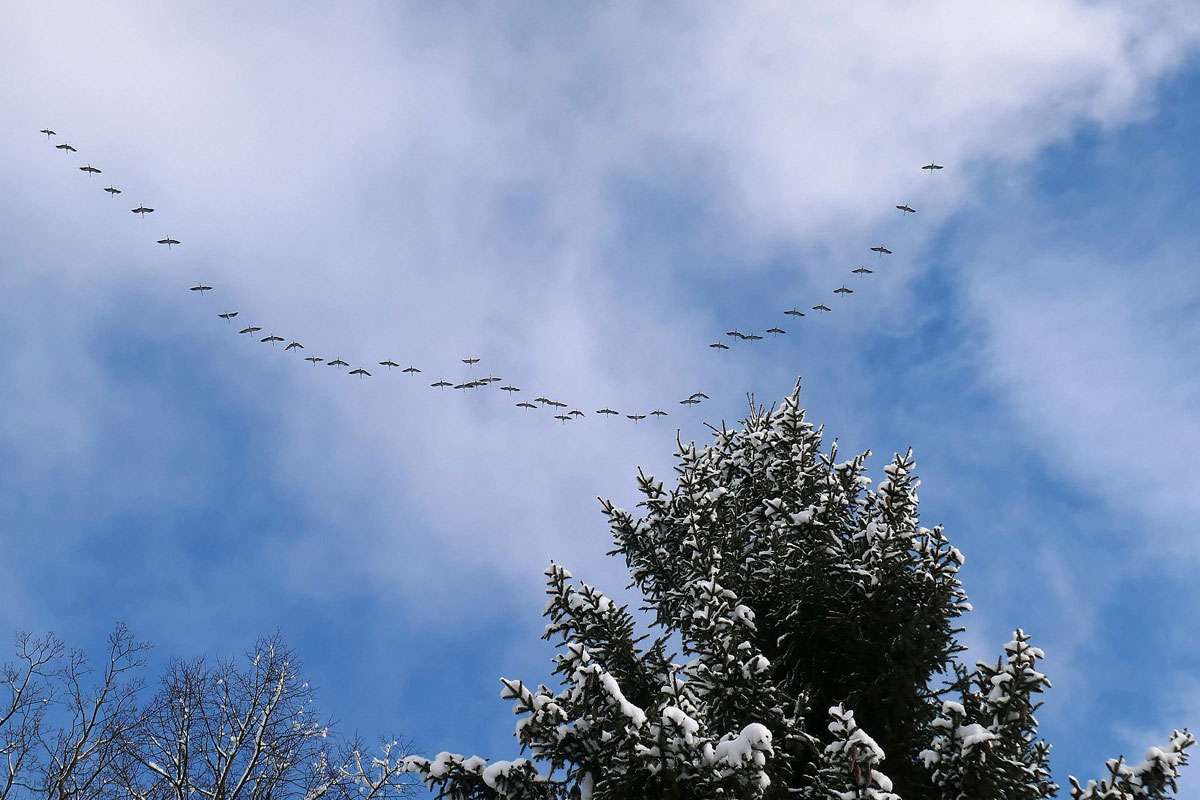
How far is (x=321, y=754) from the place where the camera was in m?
18.5

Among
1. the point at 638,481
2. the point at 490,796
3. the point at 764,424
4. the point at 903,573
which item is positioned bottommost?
the point at 490,796

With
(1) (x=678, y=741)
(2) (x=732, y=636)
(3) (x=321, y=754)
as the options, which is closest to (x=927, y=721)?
(2) (x=732, y=636)

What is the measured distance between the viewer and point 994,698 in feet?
29.1

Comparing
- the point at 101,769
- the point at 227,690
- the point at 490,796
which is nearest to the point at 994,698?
the point at 490,796

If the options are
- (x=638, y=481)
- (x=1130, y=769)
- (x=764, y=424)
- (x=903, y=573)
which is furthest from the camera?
(x=764, y=424)

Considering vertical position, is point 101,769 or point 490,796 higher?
point 101,769

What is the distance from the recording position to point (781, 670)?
36.7 ft

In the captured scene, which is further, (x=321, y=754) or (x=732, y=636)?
(x=321, y=754)

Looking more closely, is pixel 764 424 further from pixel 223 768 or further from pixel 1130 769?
pixel 223 768

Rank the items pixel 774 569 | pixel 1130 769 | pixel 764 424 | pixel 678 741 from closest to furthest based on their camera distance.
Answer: pixel 678 741 → pixel 1130 769 → pixel 774 569 → pixel 764 424

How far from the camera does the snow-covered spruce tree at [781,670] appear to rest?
8117mm

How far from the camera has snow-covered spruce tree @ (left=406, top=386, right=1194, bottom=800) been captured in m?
8.12

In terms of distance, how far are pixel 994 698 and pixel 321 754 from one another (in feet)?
45.8

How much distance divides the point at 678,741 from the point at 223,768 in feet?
43.3
